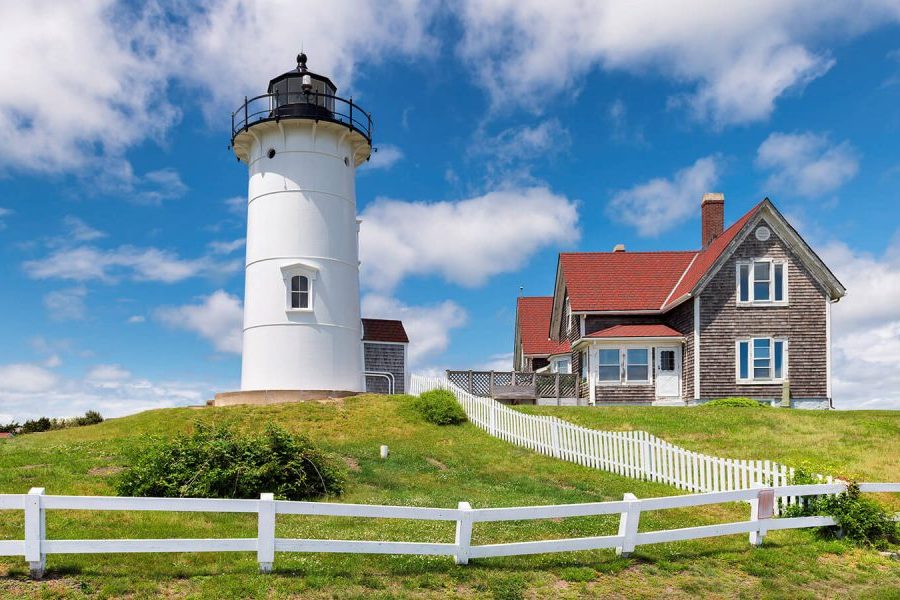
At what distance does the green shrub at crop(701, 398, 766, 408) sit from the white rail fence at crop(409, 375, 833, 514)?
9.26 metres

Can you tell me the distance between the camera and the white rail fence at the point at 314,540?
845cm

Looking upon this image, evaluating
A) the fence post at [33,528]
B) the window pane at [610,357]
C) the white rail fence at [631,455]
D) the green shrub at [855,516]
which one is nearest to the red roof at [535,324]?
the window pane at [610,357]

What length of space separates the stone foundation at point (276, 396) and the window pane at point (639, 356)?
11.8 meters

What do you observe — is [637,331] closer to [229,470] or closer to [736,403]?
[736,403]

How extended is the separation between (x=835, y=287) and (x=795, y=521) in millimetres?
20827

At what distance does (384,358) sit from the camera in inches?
1355

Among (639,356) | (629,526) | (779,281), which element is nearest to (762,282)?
(779,281)

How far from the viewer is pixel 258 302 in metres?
29.4

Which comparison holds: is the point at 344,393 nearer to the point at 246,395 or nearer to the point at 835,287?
the point at 246,395

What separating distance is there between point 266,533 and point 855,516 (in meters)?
9.33

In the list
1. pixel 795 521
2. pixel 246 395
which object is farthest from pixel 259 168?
pixel 795 521

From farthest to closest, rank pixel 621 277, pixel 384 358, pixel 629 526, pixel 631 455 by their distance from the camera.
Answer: pixel 384 358, pixel 621 277, pixel 631 455, pixel 629 526

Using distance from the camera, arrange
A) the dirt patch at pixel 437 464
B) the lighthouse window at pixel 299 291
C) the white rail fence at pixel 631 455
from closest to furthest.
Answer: the white rail fence at pixel 631 455, the dirt patch at pixel 437 464, the lighthouse window at pixel 299 291

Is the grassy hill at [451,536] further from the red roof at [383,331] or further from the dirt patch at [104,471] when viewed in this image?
the red roof at [383,331]
